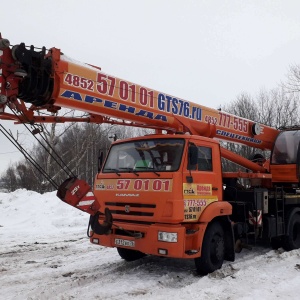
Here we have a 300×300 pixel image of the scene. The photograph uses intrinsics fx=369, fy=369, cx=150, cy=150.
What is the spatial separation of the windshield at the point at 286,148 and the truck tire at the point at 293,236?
145cm

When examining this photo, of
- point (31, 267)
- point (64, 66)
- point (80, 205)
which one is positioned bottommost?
point (31, 267)

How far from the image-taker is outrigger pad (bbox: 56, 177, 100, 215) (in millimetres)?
5739

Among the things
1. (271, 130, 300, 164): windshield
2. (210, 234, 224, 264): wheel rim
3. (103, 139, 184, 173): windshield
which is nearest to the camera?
(103, 139, 184, 173): windshield

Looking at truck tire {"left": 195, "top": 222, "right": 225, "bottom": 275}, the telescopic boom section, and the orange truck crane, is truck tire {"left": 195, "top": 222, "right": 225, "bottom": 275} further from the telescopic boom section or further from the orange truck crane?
the telescopic boom section

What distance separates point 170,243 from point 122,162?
2.00 m

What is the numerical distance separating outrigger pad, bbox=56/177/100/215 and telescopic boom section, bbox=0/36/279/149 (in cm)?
116

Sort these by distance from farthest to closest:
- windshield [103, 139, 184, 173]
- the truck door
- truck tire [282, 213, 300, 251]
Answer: truck tire [282, 213, 300, 251] < windshield [103, 139, 184, 173] < the truck door

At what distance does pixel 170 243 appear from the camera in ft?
19.9

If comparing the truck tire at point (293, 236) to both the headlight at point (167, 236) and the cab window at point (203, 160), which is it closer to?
the cab window at point (203, 160)

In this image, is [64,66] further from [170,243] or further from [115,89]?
[170,243]

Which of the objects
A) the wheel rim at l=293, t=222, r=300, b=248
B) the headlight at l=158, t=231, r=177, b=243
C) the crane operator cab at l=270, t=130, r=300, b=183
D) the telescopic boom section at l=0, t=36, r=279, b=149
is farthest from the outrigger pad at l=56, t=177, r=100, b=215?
the wheel rim at l=293, t=222, r=300, b=248

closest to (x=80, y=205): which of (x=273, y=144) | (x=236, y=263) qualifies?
(x=236, y=263)

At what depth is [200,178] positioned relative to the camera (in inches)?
268

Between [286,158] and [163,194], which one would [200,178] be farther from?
[286,158]
